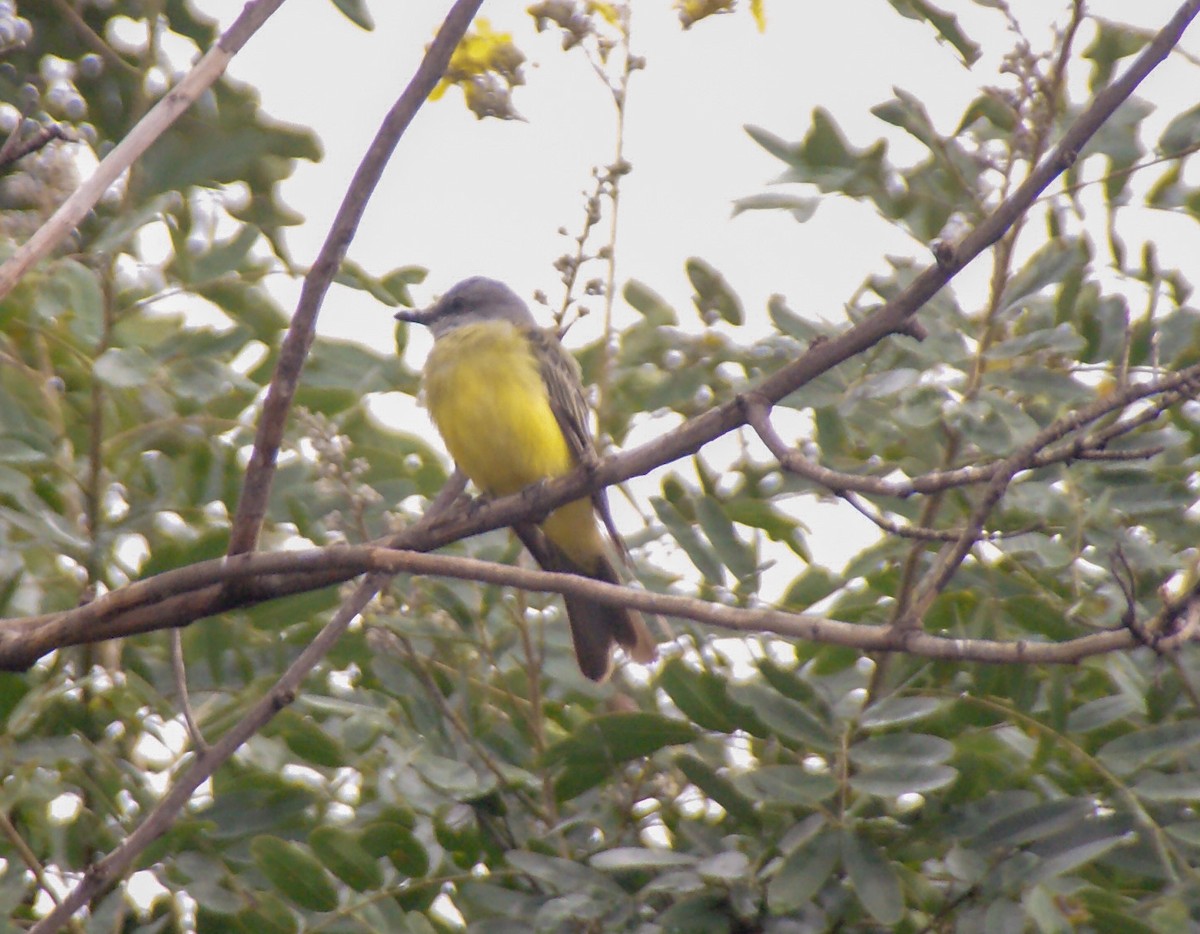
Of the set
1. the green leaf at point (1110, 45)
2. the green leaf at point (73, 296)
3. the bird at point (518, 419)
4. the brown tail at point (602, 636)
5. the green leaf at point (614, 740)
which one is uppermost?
the bird at point (518, 419)

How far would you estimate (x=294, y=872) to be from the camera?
2652mm

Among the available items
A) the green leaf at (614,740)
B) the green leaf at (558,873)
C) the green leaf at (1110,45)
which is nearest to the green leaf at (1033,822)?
the green leaf at (614,740)

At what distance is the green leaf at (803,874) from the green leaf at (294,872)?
0.72 meters

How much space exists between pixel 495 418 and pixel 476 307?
86cm

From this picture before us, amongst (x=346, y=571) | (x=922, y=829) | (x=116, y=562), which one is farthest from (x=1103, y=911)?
(x=116, y=562)

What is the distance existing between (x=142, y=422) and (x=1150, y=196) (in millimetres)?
2092

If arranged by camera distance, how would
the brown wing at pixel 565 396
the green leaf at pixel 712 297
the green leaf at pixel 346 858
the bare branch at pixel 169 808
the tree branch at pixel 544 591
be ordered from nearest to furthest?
the tree branch at pixel 544 591 < the bare branch at pixel 169 808 < the green leaf at pixel 346 858 < the green leaf at pixel 712 297 < the brown wing at pixel 565 396

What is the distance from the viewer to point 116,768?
2.88m

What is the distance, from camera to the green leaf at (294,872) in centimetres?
264

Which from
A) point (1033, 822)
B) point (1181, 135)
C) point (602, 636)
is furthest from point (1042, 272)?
point (602, 636)

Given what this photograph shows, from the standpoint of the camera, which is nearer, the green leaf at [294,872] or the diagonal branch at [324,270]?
the diagonal branch at [324,270]

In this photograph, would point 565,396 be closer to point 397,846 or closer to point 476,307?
point 476,307

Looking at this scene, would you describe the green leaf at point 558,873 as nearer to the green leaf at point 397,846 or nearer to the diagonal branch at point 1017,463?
the green leaf at point 397,846

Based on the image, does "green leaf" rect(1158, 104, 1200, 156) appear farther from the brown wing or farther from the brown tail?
the brown wing
